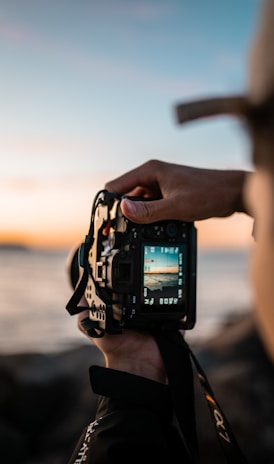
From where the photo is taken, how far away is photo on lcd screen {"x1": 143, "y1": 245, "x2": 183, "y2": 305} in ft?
5.83

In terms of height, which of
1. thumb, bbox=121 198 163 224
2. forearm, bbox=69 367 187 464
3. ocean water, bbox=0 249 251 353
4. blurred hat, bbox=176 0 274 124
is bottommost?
ocean water, bbox=0 249 251 353

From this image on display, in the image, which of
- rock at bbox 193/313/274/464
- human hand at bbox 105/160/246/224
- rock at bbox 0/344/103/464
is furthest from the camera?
rock at bbox 0/344/103/464

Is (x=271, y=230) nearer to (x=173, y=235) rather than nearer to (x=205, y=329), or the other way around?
(x=173, y=235)

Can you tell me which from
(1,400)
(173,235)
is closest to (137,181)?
(173,235)

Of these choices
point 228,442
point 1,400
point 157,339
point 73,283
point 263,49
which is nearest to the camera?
point 263,49

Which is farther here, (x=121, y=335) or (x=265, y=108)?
(x=121, y=335)

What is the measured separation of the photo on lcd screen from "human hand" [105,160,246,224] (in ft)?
0.39

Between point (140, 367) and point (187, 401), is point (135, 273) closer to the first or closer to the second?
point (140, 367)

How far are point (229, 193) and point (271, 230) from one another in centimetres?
112

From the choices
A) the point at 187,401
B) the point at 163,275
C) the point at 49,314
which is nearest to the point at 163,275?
the point at 163,275

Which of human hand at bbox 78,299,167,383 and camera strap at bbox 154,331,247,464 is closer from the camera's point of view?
camera strap at bbox 154,331,247,464

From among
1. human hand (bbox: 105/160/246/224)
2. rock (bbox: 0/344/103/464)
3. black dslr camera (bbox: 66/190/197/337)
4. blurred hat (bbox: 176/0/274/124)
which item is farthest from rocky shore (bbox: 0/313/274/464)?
blurred hat (bbox: 176/0/274/124)

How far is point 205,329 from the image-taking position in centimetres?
1320

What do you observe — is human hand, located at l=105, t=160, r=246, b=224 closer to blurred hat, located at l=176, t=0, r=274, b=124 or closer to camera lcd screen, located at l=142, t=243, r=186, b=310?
camera lcd screen, located at l=142, t=243, r=186, b=310
